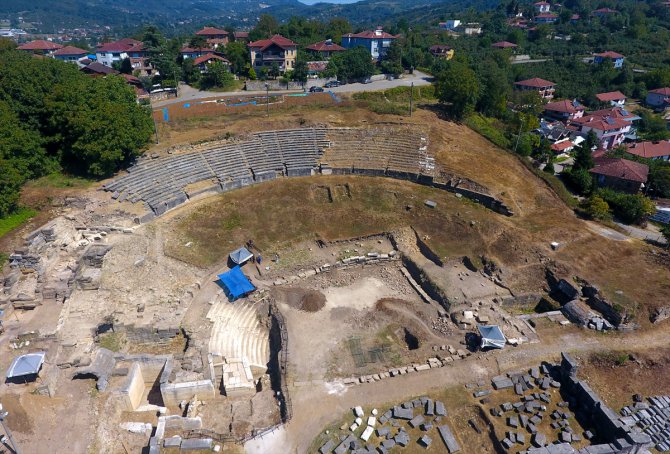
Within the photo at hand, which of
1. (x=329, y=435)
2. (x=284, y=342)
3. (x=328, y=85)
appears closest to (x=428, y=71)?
(x=328, y=85)

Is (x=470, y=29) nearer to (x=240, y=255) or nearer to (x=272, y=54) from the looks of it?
(x=272, y=54)

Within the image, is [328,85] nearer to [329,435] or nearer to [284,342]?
[284,342]

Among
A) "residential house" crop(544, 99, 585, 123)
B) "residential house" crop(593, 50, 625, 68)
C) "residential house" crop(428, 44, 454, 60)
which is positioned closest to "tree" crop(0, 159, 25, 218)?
"residential house" crop(544, 99, 585, 123)

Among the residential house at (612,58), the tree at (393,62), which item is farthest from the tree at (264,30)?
the residential house at (612,58)

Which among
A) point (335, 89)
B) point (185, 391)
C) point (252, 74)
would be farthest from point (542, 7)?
point (185, 391)

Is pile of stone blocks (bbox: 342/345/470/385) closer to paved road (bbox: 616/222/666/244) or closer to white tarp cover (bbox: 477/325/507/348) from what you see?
white tarp cover (bbox: 477/325/507/348)

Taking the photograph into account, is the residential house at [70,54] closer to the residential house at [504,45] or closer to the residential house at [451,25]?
the residential house at [504,45]
